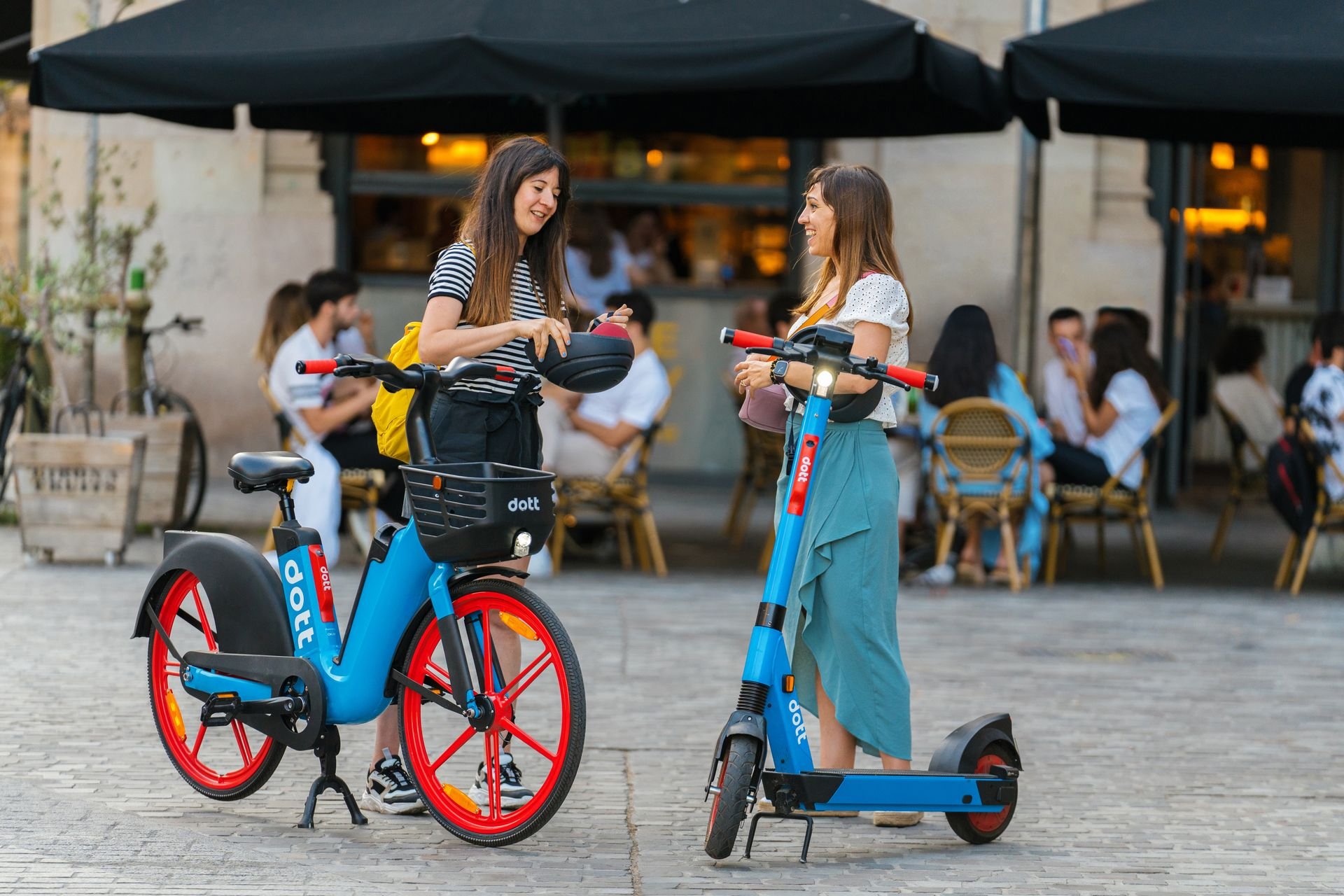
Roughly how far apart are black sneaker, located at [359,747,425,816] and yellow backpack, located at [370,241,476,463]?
2.75ft

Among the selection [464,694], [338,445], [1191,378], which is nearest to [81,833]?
[464,694]

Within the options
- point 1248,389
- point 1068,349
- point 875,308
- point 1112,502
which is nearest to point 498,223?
point 875,308

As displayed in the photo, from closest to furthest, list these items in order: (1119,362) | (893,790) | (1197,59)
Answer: (893,790) → (1197,59) → (1119,362)

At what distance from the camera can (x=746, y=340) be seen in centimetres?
413

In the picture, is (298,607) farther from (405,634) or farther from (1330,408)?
A: (1330,408)

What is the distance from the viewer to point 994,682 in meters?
6.76

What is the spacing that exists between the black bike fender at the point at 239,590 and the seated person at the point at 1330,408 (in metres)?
6.06

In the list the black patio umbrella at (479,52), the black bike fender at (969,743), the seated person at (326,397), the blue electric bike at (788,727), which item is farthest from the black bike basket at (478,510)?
the seated person at (326,397)

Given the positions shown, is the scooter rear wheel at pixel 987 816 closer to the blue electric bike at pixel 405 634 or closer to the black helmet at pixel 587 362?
the blue electric bike at pixel 405 634

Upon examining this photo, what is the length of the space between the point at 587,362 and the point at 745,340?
0.63 metres

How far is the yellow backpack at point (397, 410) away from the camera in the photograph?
4742 mm

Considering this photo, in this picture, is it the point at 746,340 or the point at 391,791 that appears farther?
the point at 391,791

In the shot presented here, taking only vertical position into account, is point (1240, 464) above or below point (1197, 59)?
below

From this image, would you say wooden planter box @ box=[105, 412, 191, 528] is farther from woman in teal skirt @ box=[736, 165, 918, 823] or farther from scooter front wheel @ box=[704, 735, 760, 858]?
scooter front wheel @ box=[704, 735, 760, 858]
